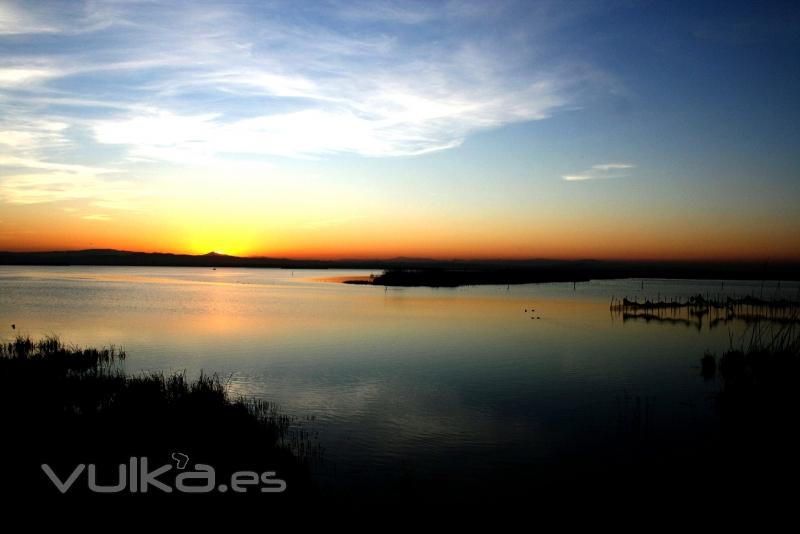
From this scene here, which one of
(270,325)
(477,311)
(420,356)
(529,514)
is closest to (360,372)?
(420,356)

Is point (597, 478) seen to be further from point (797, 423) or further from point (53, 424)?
point (53, 424)

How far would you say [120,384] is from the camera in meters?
15.9

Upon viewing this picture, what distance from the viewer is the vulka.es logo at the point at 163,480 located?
27.9 feet

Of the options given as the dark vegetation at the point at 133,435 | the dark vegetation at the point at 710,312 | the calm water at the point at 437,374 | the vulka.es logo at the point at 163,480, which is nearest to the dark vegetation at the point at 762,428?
the calm water at the point at 437,374

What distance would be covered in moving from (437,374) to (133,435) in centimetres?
1235

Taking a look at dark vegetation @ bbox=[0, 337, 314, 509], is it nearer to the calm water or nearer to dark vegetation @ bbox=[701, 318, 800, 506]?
the calm water

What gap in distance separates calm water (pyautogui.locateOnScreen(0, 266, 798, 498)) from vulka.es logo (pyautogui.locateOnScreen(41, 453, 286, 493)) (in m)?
1.46

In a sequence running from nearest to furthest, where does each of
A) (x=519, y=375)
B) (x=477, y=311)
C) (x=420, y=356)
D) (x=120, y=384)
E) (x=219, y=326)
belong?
(x=120, y=384)
(x=519, y=375)
(x=420, y=356)
(x=219, y=326)
(x=477, y=311)

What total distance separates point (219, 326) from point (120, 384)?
772 inches

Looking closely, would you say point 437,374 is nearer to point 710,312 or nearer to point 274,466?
point 274,466

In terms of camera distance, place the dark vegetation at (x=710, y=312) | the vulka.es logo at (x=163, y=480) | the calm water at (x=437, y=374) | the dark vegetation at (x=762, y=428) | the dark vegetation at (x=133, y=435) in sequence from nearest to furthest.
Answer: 1. the vulka.es logo at (x=163, y=480)
2. the dark vegetation at (x=133, y=435)
3. the dark vegetation at (x=762, y=428)
4. the calm water at (x=437, y=374)
5. the dark vegetation at (x=710, y=312)

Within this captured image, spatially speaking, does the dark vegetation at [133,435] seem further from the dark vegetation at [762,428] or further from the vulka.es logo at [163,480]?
the dark vegetation at [762,428]

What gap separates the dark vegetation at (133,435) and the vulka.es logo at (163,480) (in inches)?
3.4

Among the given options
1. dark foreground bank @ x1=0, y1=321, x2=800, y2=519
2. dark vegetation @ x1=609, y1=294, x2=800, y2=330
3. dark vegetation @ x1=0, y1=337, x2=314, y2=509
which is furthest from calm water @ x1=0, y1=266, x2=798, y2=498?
dark vegetation @ x1=609, y1=294, x2=800, y2=330
